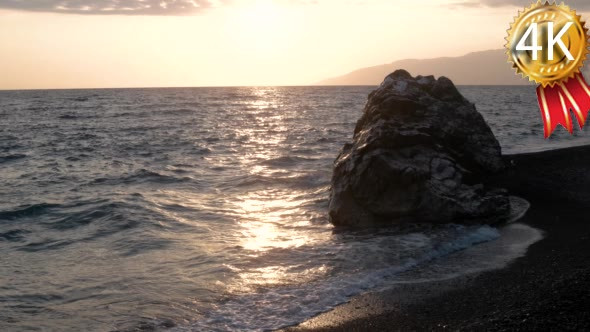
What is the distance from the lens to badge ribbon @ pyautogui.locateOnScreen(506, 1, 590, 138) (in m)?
10.8

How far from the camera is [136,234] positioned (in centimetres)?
1277

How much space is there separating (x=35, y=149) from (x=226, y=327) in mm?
24778

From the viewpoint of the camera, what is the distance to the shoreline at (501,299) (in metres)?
6.41

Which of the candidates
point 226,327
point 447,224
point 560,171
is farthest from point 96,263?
point 560,171

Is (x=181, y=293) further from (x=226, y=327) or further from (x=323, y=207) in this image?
(x=323, y=207)

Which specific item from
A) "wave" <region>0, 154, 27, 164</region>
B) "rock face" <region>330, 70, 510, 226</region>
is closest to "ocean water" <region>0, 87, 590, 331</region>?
"rock face" <region>330, 70, 510, 226</region>

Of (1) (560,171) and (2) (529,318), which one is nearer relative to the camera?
(2) (529,318)

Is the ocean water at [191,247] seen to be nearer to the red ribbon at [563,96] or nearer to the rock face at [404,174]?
the rock face at [404,174]

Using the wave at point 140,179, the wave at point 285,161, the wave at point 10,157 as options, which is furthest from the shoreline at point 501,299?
the wave at point 10,157

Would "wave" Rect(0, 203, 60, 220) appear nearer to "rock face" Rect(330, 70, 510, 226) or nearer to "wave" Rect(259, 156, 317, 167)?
"rock face" Rect(330, 70, 510, 226)

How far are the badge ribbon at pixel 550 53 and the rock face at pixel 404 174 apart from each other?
2.52 meters

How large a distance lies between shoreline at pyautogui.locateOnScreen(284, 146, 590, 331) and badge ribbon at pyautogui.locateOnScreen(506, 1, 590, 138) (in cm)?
273

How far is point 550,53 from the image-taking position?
1109 centimetres

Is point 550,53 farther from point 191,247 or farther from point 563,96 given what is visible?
point 191,247
